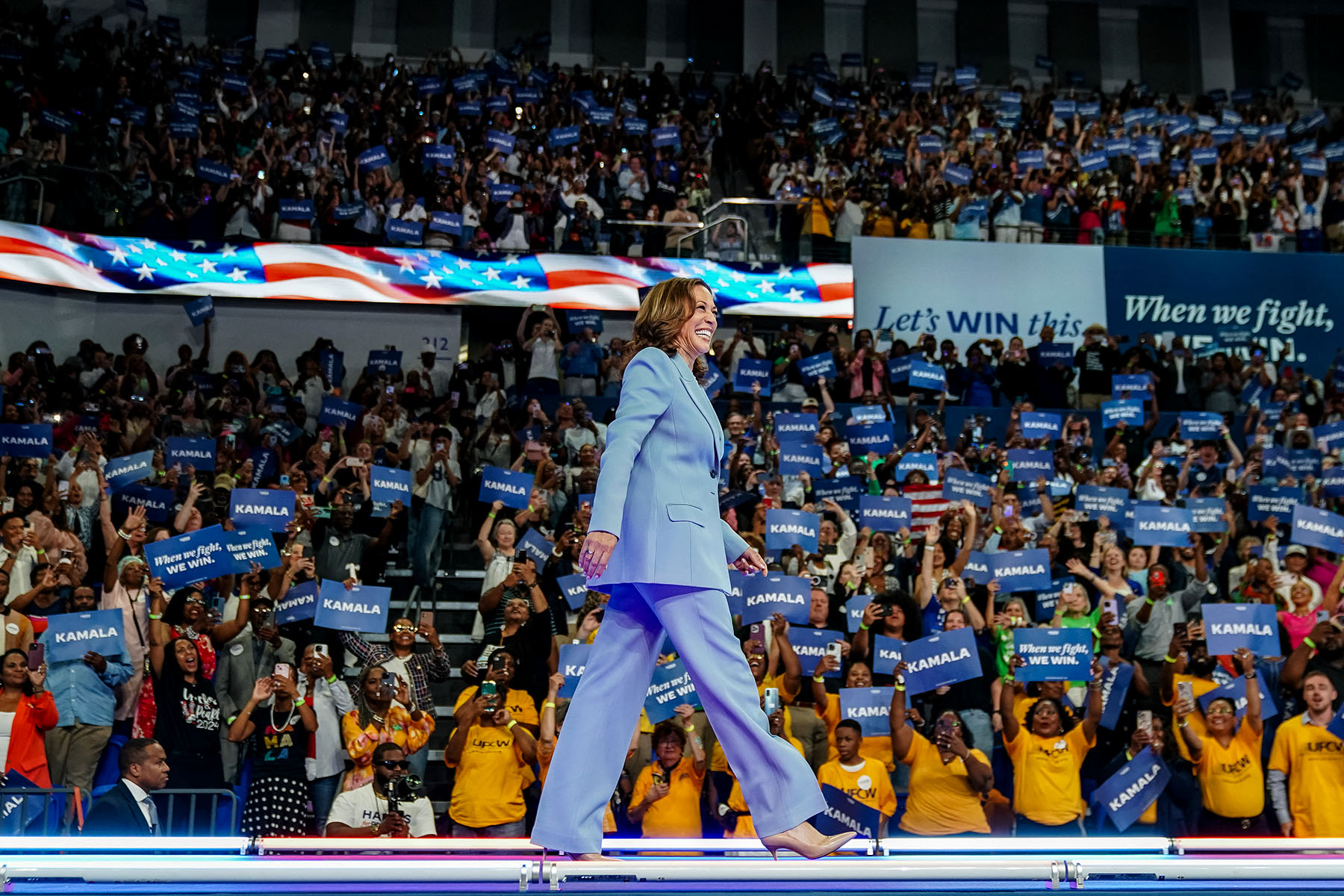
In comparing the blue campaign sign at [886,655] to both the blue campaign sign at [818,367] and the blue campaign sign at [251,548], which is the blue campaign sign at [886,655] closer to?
the blue campaign sign at [251,548]

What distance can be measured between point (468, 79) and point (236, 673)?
40.0 feet

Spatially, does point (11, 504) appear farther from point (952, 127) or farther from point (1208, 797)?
point (952, 127)

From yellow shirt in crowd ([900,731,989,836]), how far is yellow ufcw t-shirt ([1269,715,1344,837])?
1.67m

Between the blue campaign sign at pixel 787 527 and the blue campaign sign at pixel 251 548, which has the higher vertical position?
the blue campaign sign at pixel 787 527

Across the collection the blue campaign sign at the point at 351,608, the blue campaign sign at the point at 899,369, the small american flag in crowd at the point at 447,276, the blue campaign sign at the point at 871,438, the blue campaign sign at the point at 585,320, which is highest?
the small american flag in crowd at the point at 447,276

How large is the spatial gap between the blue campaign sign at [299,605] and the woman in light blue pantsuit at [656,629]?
17.2ft

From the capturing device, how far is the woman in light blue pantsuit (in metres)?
3.11

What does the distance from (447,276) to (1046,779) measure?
34.2 ft

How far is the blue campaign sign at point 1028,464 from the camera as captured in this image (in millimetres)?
11648

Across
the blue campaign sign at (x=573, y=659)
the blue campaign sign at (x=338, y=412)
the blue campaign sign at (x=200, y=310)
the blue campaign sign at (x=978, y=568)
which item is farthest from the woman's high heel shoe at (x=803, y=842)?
the blue campaign sign at (x=200, y=310)

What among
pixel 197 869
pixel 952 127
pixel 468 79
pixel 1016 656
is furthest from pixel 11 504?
pixel 952 127

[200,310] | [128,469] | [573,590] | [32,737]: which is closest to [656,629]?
[32,737]

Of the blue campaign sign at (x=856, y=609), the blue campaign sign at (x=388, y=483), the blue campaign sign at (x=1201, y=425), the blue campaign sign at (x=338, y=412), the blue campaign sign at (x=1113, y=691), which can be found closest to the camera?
the blue campaign sign at (x=1113, y=691)

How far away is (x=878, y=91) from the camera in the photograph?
20391 mm
